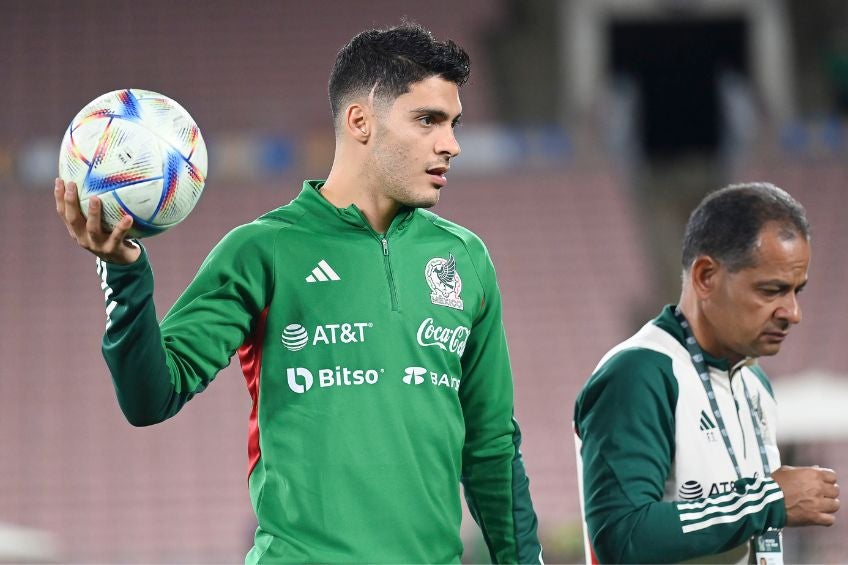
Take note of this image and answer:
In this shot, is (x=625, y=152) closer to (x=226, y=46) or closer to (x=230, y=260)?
(x=226, y=46)

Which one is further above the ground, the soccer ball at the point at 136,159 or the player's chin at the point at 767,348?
the soccer ball at the point at 136,159

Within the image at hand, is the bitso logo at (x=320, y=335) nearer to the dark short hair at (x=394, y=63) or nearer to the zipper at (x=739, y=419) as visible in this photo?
the dark short hair at (x=394, y=63)

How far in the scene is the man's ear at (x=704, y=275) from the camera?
10.6 ft

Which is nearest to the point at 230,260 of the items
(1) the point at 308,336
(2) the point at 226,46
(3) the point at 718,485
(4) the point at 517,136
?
(1) the point at 308,336

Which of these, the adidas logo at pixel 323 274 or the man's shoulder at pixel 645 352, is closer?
the adidas logo at pixel 323 274

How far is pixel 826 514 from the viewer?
2.93 metres

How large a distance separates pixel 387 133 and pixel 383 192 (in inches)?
5.5

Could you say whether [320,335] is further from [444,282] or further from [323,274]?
[444,282]

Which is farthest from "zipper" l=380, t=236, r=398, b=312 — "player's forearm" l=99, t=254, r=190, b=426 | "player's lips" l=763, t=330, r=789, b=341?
"player's lips" l=763, t=330, r=789, b=341

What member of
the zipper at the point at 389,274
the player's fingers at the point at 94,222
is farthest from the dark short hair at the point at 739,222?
the player's fingers at the point at 94,222

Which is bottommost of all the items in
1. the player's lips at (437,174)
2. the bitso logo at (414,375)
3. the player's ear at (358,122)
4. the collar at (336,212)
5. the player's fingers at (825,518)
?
the player's fingers at (825,518)

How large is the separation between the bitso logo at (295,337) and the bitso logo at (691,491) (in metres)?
1.07

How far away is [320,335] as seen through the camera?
276cm

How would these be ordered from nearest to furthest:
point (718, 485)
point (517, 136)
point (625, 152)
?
point (718, 485), point (517, 136), point (625, 152)
